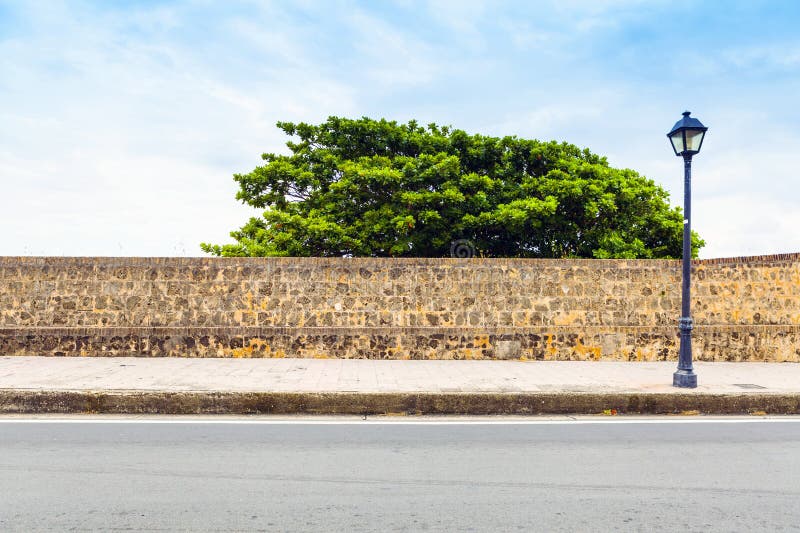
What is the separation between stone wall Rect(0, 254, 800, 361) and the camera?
12.4 m

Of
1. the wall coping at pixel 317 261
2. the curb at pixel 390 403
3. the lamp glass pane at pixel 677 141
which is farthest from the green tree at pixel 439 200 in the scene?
the curb at pixel 390 403

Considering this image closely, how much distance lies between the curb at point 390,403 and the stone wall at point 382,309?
4062 mm

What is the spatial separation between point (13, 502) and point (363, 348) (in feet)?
26.8

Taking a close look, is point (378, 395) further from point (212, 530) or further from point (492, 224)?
point (492, 224)

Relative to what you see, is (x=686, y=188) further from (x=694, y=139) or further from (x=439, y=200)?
(x=439, y=200)

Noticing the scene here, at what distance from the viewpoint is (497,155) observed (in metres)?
23.5

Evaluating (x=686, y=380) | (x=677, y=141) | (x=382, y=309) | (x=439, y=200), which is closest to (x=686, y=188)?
(x=677, y=141)

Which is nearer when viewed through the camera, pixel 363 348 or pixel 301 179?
pixel 363 348

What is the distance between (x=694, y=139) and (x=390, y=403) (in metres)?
5.49

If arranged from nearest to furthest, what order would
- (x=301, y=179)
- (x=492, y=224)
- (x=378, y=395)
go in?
(x=378, y=395) → (x=492, y=224) → (x=301, y=179)

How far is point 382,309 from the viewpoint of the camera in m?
12.6

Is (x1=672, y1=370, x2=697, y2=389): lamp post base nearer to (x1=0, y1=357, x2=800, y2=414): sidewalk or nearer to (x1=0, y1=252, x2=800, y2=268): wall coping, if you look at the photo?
(x1=0, y1=357, x2=800, y2=414): sidewalk

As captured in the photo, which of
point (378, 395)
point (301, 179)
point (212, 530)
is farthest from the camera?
point (301, 179)

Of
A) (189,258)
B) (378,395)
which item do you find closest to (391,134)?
(189,258)
